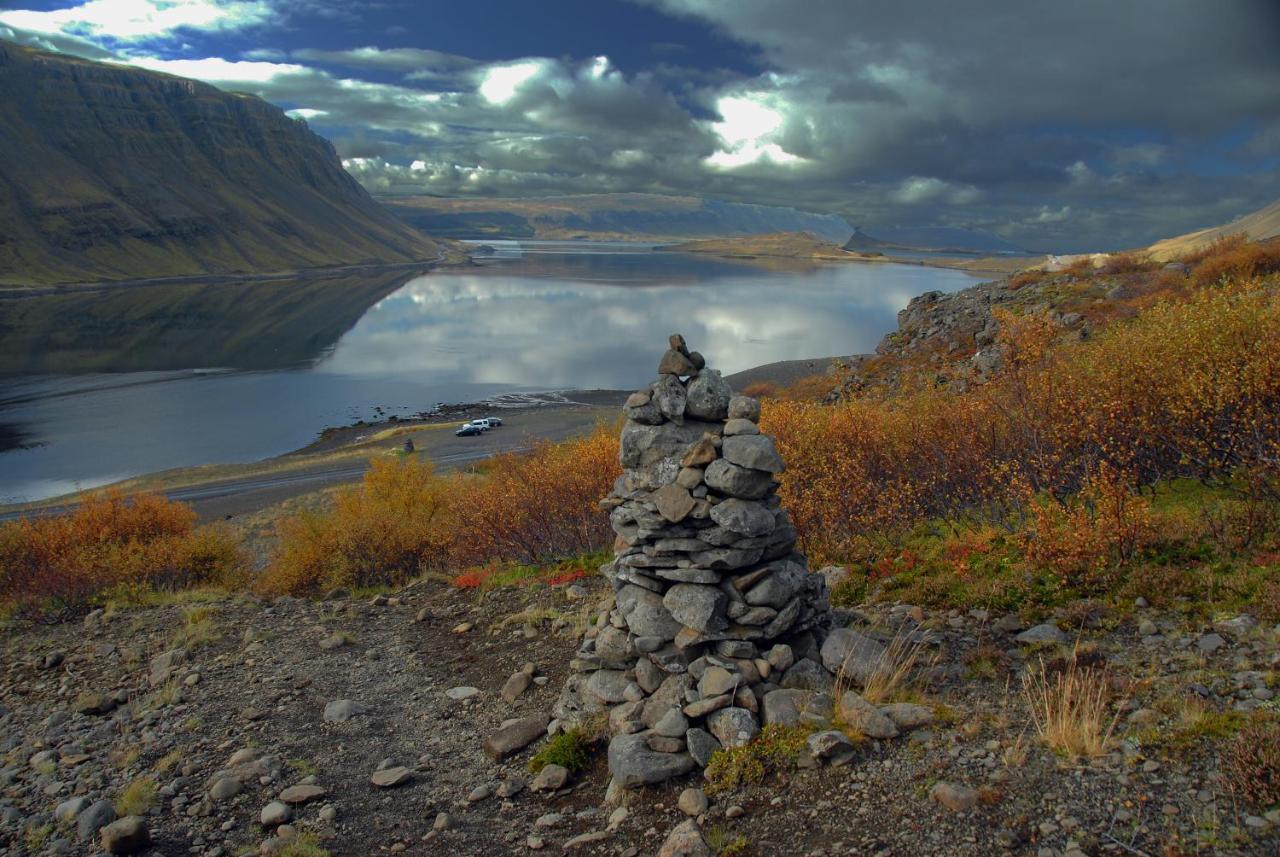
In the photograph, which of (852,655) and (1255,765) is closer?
(1255,765)

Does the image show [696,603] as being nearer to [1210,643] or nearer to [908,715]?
[908,715]

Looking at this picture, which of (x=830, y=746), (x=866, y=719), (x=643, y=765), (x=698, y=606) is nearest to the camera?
(x=830, y=746)

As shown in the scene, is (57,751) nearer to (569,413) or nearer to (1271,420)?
(1271,420)

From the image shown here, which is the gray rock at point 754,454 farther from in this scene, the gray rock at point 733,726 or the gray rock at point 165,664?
the gray rock at point 165,664

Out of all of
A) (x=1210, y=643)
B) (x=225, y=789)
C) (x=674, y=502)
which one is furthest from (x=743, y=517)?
(x=225, y=789)

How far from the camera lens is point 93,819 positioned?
30.8 feet

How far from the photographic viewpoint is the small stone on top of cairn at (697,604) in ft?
30.3

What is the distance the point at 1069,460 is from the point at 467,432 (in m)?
54.8

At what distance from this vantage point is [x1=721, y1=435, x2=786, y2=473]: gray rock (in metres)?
10.3

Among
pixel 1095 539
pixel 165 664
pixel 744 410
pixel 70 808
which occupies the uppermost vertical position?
pixel 744 410

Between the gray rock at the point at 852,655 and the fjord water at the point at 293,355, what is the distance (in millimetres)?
61845

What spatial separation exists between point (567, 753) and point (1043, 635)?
6.30 metres

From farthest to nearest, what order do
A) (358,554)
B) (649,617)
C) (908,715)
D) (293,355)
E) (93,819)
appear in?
1. (293,355)
2. (358,554)
3. (649,617)
4. (93,819)
5. (908,715)

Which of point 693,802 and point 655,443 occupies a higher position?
point 655,443
